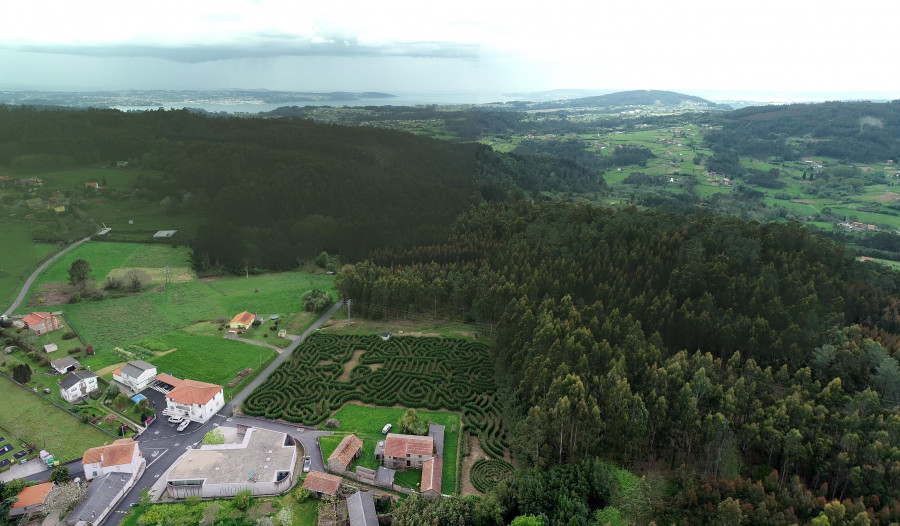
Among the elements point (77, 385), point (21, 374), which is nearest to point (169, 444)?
point (77, 385)

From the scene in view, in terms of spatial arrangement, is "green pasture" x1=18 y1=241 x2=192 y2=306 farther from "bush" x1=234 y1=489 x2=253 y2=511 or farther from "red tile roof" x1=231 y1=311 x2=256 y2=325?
"bush" x1=234 y1=489 x2=253 y2=511

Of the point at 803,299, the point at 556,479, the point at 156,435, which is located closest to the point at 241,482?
the point at 156,435

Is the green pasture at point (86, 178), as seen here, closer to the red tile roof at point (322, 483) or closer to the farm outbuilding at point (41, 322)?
the farm outbuilding at point (41, 322)

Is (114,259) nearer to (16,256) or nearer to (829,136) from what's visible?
(16,256)

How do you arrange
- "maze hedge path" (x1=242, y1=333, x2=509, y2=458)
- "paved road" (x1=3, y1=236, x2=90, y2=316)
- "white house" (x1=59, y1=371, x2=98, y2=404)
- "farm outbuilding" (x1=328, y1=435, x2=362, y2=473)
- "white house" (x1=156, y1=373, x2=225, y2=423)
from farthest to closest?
"paved road" (x1=3, y1=236, x2=90, y2=316) < "maze hedge path" (x1=242, y1=333, x2=509, y2=458) < "white house" (x1=59, y1=371, x2=98, y2=404) < "white house" (x1=156, y1=373, x2=225, y2=423) < "farm outbuilding" (x1=328, y1=435, x2=362, y2=473)

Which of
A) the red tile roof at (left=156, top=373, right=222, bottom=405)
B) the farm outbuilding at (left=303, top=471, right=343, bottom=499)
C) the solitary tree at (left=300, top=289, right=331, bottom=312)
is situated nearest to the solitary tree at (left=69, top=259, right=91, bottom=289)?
the solitary tree at (left=300, top=289, right=331, bottom=312)

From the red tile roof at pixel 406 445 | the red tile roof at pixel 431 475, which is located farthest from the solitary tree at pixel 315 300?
the red tile roof at pixel 431 475
